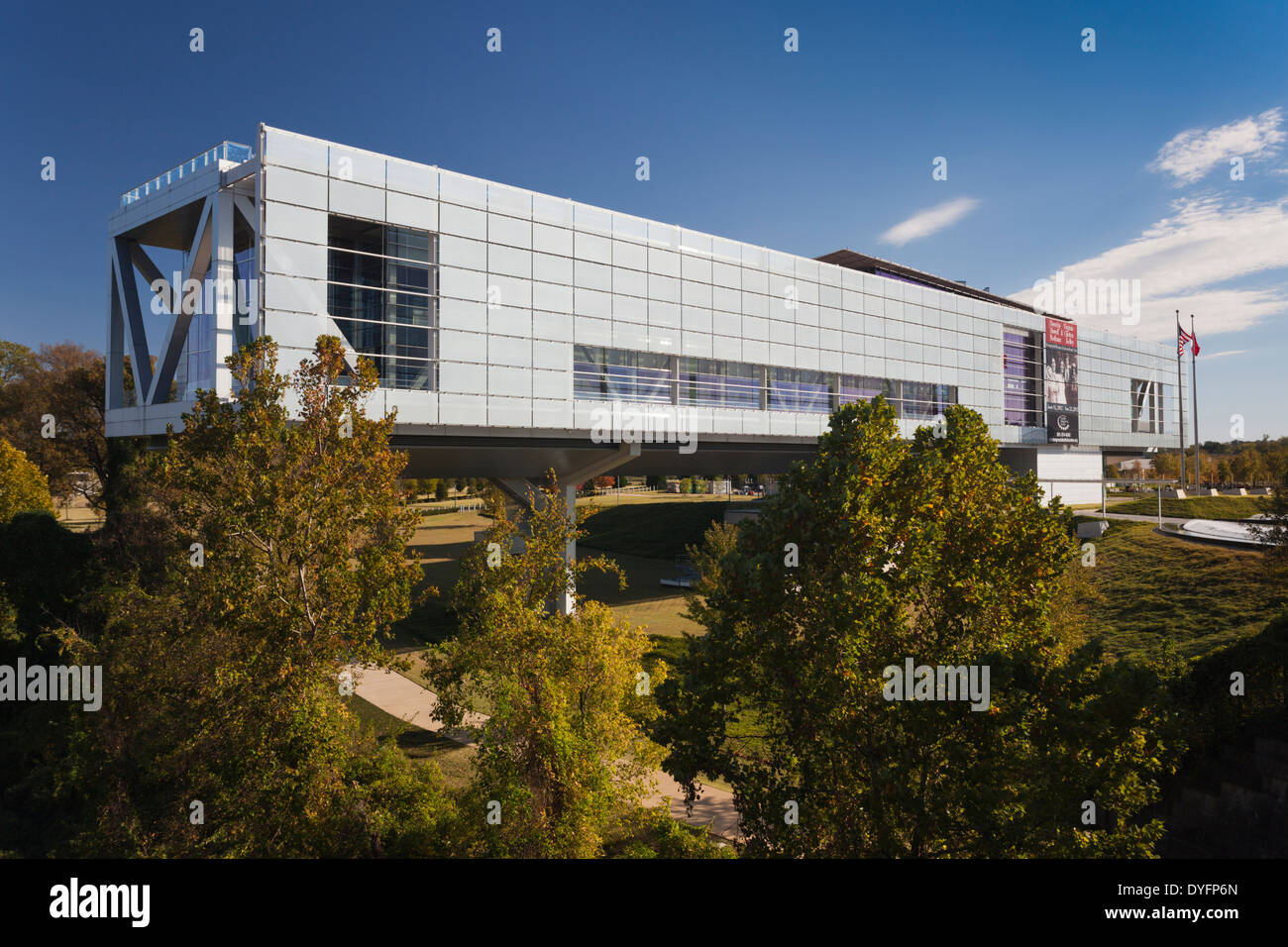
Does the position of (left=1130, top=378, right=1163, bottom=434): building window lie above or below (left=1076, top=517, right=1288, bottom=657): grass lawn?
above

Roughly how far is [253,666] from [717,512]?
6746cm

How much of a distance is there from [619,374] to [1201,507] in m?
55.6

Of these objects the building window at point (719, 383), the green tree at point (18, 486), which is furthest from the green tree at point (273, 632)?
the green tree at point (18, 486)

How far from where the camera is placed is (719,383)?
134ft

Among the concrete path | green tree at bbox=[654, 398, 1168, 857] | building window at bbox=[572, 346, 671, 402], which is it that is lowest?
the concrete path

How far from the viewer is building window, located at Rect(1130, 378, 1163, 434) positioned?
231ft

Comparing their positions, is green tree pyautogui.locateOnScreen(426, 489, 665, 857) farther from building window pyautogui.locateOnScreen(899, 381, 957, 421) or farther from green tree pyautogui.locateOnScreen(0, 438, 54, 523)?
building window pyautogui.locateOnScreen(899, 381, 957, 421)

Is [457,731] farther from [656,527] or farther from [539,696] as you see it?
[656,527]

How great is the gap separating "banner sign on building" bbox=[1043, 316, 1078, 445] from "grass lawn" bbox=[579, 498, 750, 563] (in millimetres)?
29918

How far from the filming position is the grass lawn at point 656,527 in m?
71.6

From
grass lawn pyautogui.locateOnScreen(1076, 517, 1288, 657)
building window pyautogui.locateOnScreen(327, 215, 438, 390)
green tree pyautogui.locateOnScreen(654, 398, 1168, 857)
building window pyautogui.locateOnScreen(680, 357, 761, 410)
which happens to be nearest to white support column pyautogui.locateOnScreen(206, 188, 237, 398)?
building window pyautogui.locateOnScreen(327, 215, 438, 390)

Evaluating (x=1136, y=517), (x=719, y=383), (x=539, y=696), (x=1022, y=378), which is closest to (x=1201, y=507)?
(x=1136, y=517)

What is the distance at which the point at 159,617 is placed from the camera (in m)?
14.7
